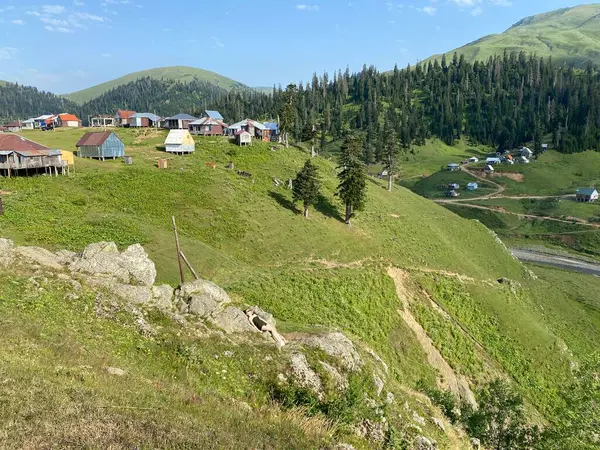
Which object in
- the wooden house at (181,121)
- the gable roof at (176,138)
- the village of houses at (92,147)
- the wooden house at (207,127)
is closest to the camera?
the village of houses at (92,147)

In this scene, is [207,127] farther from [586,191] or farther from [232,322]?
[586,191]

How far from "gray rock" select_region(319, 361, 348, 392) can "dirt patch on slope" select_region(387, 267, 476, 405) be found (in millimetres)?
23058

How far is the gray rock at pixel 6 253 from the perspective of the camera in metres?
23.2

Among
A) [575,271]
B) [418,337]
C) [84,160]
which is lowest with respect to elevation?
[575,271]

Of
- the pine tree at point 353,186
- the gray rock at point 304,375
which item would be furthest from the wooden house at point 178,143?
the gray rock at point 304,375

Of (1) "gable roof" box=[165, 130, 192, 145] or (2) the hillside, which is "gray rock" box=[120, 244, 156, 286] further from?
(1) "gable roof" box=[165, 130, 192, 145]

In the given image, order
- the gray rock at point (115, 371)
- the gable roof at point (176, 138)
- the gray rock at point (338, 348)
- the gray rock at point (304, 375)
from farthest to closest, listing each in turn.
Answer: the gable roof at point (176, 138), the gray rock at point (338, 348), the gray rock at point (304, 375), the gray rock at point (115, 371)

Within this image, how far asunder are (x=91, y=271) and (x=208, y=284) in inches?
299

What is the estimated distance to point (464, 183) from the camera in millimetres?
157625

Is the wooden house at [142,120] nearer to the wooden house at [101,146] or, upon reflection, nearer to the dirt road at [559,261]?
the wooden house at [101,146]

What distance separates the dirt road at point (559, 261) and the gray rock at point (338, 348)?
298 feet

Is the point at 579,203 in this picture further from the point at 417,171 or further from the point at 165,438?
the point at 165,438

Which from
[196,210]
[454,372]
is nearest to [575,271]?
[454,372]

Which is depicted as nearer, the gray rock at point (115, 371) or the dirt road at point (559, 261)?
the gray rock at point (115, 371)
